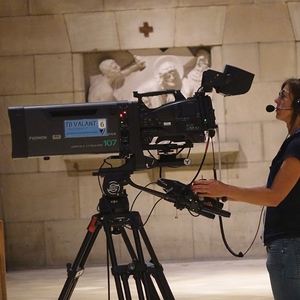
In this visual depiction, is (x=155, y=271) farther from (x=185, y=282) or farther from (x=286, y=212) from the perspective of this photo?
(x=185, y=282)

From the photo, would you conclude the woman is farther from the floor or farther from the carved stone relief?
the carved stone relief

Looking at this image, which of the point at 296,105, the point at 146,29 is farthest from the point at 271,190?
the point at 146,29

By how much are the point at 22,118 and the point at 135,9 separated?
5.63 meters

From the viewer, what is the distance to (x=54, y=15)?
9.30 meters

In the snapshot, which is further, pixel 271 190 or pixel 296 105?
pixel 296 105

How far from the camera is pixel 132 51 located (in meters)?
9.35

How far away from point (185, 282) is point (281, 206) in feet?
13.4

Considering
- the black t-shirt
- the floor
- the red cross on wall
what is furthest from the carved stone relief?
the black t-shirt

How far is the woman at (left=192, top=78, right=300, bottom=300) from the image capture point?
11.7ft

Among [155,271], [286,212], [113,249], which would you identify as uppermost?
[286,212]

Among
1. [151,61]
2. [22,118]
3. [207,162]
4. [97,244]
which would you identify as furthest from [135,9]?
[22,118]

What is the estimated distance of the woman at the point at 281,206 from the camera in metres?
3.57

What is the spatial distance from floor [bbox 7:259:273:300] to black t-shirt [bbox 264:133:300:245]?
2959 millimetres

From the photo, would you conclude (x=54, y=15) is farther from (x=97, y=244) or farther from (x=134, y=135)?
(x=134, y=135)
